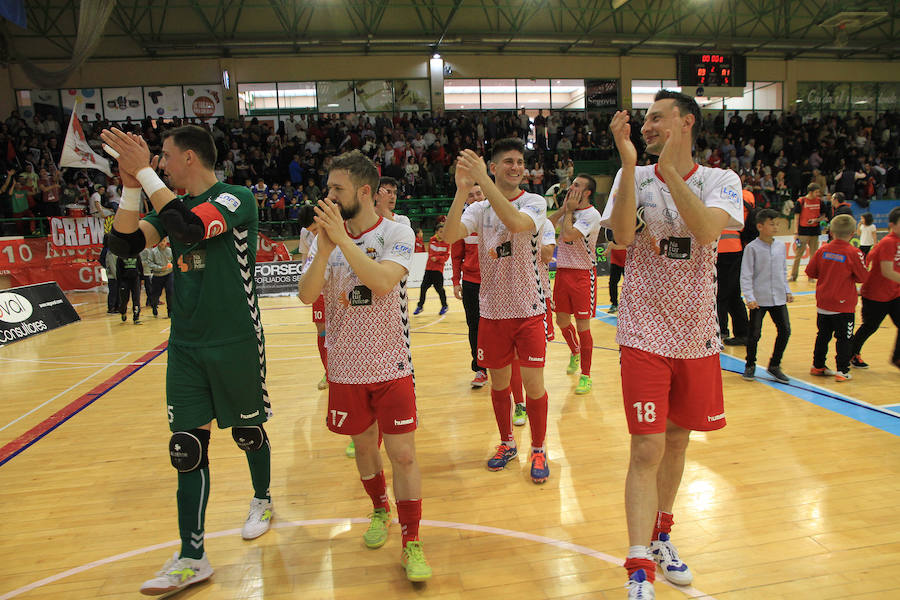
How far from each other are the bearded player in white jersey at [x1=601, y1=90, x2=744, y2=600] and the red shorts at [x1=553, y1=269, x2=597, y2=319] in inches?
123

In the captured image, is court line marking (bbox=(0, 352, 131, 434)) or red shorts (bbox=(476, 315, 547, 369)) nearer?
red shorts (bbox=(476, 315, 547, 369))

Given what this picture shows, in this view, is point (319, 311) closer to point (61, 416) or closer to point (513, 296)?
point (513, 296)

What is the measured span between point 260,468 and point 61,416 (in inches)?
147

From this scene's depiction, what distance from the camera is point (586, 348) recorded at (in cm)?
590

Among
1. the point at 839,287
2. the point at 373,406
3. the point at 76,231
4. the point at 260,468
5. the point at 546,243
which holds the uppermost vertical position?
the point at 76,231

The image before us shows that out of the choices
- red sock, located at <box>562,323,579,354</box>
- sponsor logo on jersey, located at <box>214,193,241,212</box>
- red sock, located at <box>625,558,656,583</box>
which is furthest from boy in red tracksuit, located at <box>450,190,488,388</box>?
red sock, located at <box>625,558,656,583</box>

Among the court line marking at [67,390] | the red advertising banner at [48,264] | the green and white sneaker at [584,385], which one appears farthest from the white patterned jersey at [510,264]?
the red advertising banner at [48,264]

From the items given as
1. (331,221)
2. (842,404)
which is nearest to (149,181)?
(331,221)

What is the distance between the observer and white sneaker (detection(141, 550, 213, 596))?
107 inches

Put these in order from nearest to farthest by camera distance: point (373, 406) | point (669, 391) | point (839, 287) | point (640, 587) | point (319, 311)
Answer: point (640, 587)
point (669, 391)
point (373, 406)
point (319, 311)
point (839, 287)

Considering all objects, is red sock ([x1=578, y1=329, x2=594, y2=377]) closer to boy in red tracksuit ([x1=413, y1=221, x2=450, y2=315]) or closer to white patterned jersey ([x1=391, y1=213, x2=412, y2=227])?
white patterned jersey ([x1=391, y1=213, x2=412, y2=227])

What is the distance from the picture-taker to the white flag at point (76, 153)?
12180 mm

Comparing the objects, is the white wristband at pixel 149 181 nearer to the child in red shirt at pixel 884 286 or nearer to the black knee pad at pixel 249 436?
the black knee pad at pixel 249 436

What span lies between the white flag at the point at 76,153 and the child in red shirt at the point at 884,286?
44.5 feet
